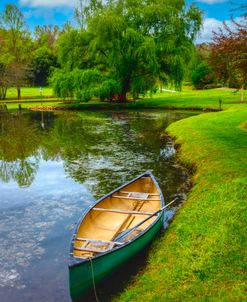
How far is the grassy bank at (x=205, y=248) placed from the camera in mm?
→ 6562

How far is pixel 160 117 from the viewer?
109 feet

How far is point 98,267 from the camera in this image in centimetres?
695

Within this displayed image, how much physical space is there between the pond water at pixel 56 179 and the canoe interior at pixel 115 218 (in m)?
0.76

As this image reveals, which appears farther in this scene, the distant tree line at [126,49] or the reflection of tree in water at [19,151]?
the distant tree line at [126,49]

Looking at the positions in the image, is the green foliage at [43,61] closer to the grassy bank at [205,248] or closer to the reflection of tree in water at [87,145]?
the reflection of tree in water at [87,145]

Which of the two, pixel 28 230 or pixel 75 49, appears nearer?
pixel 28 230

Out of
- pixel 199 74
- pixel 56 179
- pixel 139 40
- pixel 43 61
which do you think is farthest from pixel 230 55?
pixel 43 61

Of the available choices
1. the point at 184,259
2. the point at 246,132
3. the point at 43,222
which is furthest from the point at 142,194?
the point at 246,132

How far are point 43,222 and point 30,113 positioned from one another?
30.2 meters

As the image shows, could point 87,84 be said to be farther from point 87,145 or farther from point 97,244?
point 97,244

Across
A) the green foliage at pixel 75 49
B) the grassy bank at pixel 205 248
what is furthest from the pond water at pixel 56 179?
the green foliage at pixel 75 49

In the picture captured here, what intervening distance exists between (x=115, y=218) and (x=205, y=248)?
276cm

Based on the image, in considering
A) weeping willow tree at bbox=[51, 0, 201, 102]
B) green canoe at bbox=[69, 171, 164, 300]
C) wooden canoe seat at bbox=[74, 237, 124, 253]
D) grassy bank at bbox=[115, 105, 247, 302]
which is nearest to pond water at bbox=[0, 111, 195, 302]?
green canoe at bbox=[69, 171, 164, 300]

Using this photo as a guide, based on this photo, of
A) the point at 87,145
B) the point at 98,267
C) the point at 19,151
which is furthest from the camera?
the point at 87,145
